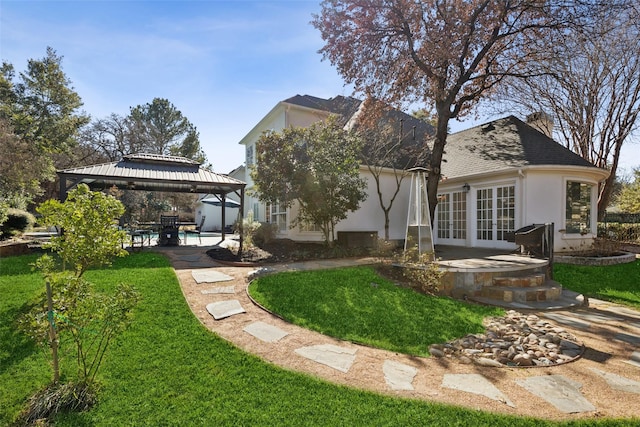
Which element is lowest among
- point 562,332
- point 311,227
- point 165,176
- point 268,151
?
point 562,332

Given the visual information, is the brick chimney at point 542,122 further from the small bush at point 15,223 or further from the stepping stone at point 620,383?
the small bush at point 15,223

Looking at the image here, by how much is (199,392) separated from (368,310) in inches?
116

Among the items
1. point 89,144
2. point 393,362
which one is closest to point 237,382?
point 393,362

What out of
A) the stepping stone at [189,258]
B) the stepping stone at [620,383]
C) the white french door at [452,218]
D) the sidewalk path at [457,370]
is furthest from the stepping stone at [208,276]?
the white french door at [452,218]

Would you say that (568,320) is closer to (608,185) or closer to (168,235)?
(168,235)

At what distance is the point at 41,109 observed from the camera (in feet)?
67.8

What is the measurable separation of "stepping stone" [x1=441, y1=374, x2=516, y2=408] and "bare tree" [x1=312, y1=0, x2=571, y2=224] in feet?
25.0

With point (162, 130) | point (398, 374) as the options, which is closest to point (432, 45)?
point (398, 374)

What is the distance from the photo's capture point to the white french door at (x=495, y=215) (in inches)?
431

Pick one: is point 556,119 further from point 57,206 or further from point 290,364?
point 57,206

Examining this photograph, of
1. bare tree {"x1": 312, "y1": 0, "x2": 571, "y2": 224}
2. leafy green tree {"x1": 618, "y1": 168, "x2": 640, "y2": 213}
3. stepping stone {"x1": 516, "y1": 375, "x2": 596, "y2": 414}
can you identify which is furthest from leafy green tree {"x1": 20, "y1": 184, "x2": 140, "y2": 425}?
leafy green tree {"x1": 618, "y1": 168, "x2": 640, "y2": 213}

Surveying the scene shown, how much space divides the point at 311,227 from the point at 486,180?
668 centimetres

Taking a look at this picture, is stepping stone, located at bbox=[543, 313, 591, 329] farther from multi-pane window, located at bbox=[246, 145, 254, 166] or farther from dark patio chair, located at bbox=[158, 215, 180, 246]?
multi-pane window, located at bbox=[246, 145, 254, 166]

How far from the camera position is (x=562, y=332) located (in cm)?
492
